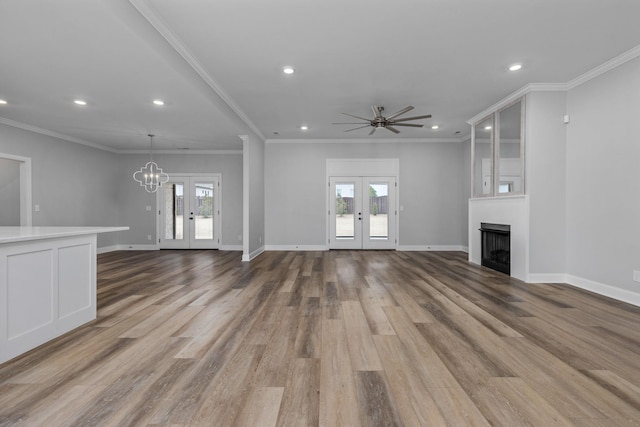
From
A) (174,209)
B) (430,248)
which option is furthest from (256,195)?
(430,248)

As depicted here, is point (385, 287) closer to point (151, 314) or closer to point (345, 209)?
point (151, 314)

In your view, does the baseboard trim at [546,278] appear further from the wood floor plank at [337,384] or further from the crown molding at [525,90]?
the wood floor plank at [337,384]

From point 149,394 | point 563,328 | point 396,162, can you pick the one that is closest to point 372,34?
point 563,328

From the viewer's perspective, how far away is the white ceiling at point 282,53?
111 inches

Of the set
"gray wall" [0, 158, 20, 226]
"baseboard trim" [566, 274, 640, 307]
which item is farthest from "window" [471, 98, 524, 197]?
"gray wall" [0, 158, 20, 226]

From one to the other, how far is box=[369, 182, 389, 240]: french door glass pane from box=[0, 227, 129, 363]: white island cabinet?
6383 mm

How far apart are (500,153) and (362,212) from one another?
12.1ft

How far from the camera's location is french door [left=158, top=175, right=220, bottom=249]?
8703 millimetres

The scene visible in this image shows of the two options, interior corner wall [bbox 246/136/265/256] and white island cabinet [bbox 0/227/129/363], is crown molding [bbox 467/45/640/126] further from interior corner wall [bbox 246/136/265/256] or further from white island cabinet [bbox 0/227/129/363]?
white island cabinet [bbox 0/227/129/363]

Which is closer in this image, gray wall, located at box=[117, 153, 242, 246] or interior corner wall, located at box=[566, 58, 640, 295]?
interior corner wall, located at box=[566, 58, 640, 295]

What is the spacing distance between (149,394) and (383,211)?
708 cm

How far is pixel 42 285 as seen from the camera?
2.48 m

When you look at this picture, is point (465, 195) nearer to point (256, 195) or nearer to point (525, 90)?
point (525, 90)

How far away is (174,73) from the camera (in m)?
3.66
